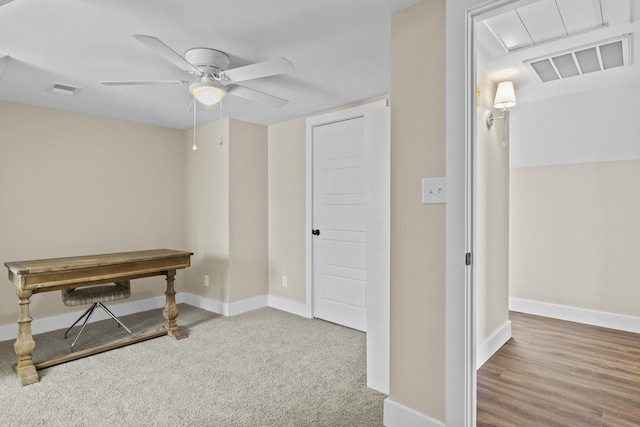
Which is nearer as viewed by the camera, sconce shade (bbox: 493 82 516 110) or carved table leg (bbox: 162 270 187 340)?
sconce shade (bbox: 493 82 516 110)

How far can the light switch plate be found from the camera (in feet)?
5.63

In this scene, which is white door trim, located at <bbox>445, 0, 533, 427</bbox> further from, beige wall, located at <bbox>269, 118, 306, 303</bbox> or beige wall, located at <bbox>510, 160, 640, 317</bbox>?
beige wall, located at <bbox>510, 160, 640, 317</bbox>

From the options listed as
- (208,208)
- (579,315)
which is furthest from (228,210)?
(579,315)

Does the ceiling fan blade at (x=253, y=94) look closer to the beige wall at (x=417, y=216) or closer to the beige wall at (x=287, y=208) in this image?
the beige wall at (x=417, y=216)

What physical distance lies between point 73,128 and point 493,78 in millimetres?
4066

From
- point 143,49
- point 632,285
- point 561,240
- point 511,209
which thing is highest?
point 143,49

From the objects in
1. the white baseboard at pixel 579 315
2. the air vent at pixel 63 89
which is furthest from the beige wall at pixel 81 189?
the white baseboard at pixel 579 315

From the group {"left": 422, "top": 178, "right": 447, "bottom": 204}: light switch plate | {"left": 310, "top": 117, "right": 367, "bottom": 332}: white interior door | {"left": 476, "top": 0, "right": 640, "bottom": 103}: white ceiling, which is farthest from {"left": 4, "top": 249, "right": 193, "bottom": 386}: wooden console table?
{"left": 476, "top": 0, "right": 640, "bottom": 103}: white ceiling

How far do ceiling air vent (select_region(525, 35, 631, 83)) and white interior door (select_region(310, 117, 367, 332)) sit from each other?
155 cm

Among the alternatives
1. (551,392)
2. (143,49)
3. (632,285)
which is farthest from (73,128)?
(632,285)

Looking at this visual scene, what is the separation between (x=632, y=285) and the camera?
10.8ft

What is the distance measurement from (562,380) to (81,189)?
4555 mm

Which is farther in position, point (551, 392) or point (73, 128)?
point (73, 128)

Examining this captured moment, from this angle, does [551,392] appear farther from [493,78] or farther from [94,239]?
[94,239]
